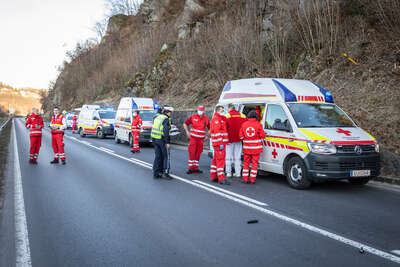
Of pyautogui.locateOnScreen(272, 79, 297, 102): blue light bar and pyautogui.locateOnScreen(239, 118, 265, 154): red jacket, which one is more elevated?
pyautogui.locateOnScreen(272, 79, 297, 102): blue light bar

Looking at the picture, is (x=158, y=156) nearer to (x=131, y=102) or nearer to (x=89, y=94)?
(x=131, y=102)

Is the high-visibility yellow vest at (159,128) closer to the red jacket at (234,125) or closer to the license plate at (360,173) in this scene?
the red jacket at (234,125)

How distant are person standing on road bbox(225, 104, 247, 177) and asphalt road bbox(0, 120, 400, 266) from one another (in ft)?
2.33

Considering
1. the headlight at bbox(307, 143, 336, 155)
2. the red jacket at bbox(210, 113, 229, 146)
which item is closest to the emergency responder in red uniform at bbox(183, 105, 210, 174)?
the red jacket at bbox(210, 113, 229, 146)

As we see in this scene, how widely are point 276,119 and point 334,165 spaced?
1.84m

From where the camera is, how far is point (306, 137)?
7.16m

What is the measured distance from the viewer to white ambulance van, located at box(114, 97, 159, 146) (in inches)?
679

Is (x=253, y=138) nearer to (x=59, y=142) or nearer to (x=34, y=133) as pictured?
(x=59, y=142)

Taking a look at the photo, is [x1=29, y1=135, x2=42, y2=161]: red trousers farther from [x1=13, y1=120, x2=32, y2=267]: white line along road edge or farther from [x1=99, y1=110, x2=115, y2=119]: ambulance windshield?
[x1=99, y1=110, x2=115, y2=119]: ambulance windshield

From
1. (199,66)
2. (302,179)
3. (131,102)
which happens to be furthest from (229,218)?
(199,66)

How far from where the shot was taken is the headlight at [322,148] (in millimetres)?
6898

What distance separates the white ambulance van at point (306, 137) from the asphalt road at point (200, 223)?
0.45 m

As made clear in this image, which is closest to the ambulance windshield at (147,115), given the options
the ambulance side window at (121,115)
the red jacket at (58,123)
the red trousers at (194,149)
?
the ambulance side window at (121,115)

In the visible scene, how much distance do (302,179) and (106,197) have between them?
13.1ft
